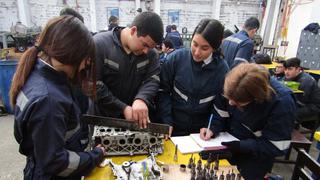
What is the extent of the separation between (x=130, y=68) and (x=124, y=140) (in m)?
0.48

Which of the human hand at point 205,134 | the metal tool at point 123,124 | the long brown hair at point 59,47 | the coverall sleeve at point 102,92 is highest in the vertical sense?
the long brown hair at point 59,47

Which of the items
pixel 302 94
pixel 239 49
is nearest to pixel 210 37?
pixel 239 49

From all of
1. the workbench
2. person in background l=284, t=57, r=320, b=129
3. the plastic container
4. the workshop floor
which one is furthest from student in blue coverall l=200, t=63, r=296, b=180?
the plastic container

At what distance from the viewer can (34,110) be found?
2.56 ft

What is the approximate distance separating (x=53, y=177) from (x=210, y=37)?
112cm

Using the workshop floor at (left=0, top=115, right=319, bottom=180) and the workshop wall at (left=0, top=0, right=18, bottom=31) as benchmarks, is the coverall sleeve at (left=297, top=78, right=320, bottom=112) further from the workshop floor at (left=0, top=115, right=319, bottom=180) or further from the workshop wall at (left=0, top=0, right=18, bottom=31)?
the workshop wall at (left=0, top=0, right=18, bottom=31)

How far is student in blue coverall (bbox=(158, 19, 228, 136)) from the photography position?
4.87 feet

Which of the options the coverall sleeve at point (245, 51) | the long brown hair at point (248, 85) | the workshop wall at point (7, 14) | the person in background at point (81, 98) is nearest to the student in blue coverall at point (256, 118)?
the long brown hair at point (248, 85)

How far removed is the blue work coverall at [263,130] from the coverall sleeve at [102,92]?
642 millimetres

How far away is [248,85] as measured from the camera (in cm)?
122

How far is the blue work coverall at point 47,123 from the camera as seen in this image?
0.79 meters

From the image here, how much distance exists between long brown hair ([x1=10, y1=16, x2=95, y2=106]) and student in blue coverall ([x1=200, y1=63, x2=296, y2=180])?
791mm

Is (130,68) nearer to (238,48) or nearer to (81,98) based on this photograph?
(81,98)

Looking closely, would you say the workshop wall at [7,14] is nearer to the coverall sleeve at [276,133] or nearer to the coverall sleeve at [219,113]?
the coverall sleeve at [219,113]
